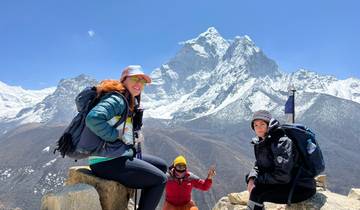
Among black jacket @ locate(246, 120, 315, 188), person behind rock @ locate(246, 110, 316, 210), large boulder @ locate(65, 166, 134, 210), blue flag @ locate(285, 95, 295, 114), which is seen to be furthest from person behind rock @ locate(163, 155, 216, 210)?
blue flag @ locate(285, 95, 295, 114)

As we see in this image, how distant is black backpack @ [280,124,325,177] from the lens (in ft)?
26.1

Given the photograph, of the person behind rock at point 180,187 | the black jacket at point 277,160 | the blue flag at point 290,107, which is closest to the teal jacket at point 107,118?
the black jacket at point 277,160

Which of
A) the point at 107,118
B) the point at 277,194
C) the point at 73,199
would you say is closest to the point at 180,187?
the point at 277,194

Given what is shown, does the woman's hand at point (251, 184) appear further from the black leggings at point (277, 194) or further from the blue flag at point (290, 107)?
the blue flag at point (290, 107)

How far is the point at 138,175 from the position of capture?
728 cm

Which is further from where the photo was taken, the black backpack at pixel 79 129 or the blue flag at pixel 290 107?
the blue flag at pixel 290 107

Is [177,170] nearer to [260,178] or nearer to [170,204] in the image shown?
[170,204]

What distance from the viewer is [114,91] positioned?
23.8 feet

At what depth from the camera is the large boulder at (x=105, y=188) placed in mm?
7656

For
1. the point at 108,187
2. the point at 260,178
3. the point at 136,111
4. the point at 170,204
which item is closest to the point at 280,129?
the point at 260,178

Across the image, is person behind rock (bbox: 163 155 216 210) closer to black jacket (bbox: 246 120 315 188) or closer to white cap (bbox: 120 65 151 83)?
black jacket (bbox: 246 120 315 188)

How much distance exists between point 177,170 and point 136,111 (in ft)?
12.0

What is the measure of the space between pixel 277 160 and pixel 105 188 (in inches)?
127

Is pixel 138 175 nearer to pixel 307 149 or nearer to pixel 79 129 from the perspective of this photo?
pixel 79 129
